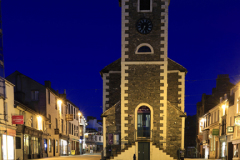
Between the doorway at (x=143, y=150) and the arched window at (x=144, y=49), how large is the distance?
8.55m

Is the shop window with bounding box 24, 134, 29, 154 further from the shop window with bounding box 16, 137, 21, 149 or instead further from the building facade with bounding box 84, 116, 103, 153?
the building facade with bounding box 84, 116, 103, 153

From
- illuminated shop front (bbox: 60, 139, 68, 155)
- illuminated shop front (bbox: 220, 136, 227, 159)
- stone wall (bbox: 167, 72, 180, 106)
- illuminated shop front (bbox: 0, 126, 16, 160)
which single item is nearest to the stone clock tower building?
stone wall (bbox: 167, 72, 180, 106)

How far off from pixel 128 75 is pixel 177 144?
8007 mm

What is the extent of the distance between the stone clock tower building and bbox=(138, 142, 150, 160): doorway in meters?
0.67

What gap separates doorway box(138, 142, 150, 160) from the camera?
1064 inches

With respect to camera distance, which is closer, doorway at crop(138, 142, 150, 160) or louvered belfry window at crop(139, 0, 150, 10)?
doorway at crop(138, 142, 150, 160)

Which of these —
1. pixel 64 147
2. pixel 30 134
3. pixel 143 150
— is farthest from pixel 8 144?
pixel 64 147

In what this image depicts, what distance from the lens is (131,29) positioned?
1150 inches

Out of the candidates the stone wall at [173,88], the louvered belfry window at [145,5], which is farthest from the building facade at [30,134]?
the louvered belfry window at [145,5]

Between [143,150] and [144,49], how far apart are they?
9502mm

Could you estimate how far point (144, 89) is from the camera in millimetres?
28734

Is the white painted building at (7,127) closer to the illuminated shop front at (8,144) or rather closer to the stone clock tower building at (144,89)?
the illuminated shop front at (8,144)

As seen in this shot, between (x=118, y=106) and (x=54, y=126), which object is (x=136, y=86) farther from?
(x=54, y=126)

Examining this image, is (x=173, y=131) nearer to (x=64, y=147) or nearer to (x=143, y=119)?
(x=143, y=119)
